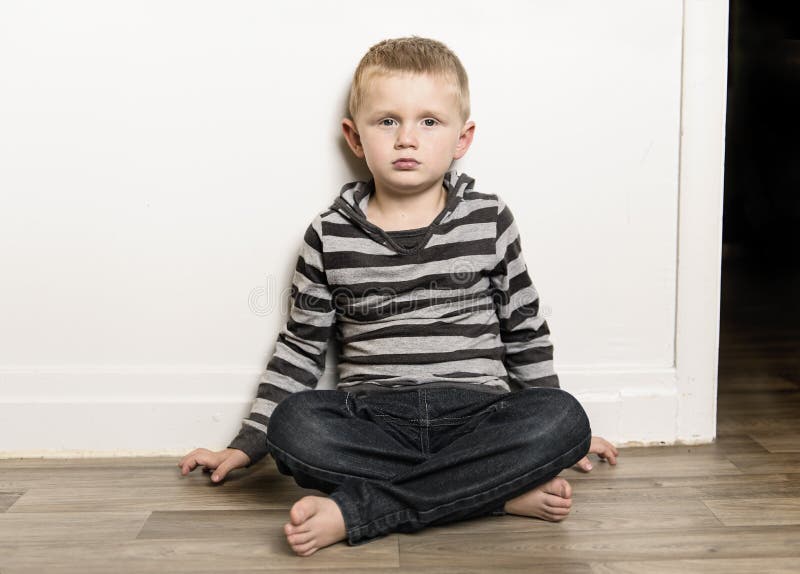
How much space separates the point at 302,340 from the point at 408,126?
35cm

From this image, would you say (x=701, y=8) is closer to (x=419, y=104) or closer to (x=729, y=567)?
(x=419, y=104)

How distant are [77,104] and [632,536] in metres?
0.98

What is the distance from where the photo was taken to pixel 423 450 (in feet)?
3.60

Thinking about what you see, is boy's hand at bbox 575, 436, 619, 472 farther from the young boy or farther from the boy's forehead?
the boy's forehead

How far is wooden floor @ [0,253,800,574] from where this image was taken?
89 centimetres

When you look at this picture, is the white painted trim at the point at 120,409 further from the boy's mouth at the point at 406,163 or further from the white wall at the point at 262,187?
the boy's mouth at the point at 406,163

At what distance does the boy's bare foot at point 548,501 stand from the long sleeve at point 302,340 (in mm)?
380

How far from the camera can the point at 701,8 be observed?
1226 mm

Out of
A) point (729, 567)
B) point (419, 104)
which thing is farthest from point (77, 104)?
point (729, 567)

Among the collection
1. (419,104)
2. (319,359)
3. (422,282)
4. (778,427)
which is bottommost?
(778,427)

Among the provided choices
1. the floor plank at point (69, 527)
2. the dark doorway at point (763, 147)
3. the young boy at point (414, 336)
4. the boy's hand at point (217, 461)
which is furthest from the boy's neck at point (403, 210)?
the dark doorway at point (763, 147)

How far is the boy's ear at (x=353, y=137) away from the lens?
1.20 metres

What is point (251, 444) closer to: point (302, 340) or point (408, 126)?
point (302, 340)

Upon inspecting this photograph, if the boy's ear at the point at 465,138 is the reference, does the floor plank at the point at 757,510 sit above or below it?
below
